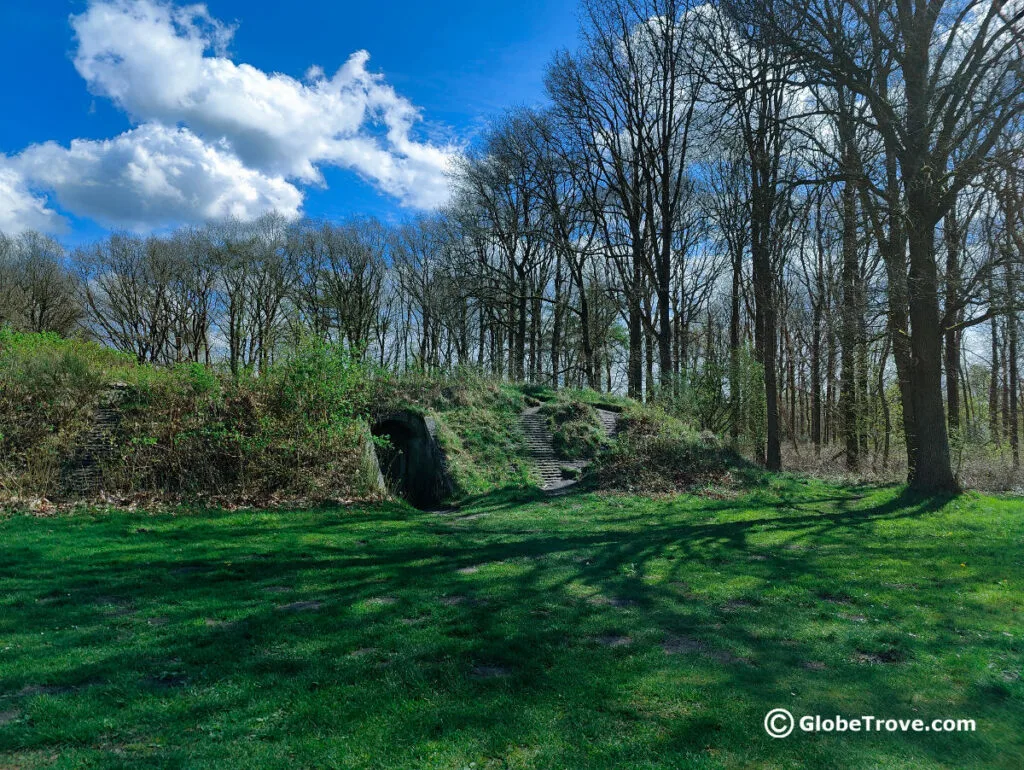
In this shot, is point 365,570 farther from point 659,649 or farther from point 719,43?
point 719,43

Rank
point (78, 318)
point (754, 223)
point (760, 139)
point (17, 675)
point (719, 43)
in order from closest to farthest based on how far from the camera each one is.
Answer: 1. point (17, 675)
2. point (719, 43)
3. point (754, 223)
4. point (760, 139)
5. point (78, 318)

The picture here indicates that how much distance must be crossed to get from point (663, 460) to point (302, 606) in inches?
461

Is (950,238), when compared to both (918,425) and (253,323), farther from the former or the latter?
(253,323)

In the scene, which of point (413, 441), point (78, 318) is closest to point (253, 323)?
point (78, 318)

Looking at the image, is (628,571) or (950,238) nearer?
(628,571)

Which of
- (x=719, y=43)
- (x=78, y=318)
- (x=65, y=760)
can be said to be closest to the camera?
(x=65, y=760)

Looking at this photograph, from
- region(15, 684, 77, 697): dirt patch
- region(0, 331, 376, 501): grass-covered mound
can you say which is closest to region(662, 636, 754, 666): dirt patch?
region(15, 684, 77, 697): dirt patch

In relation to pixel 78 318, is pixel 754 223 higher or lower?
lower

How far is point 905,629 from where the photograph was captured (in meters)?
5.20

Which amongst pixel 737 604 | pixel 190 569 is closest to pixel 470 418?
pixel 190 569

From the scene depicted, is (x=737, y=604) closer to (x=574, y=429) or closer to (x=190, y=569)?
(x=190, y=569)

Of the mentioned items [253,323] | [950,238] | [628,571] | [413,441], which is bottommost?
[628,571]

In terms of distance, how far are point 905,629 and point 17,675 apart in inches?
278

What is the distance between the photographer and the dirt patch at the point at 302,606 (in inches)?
218
